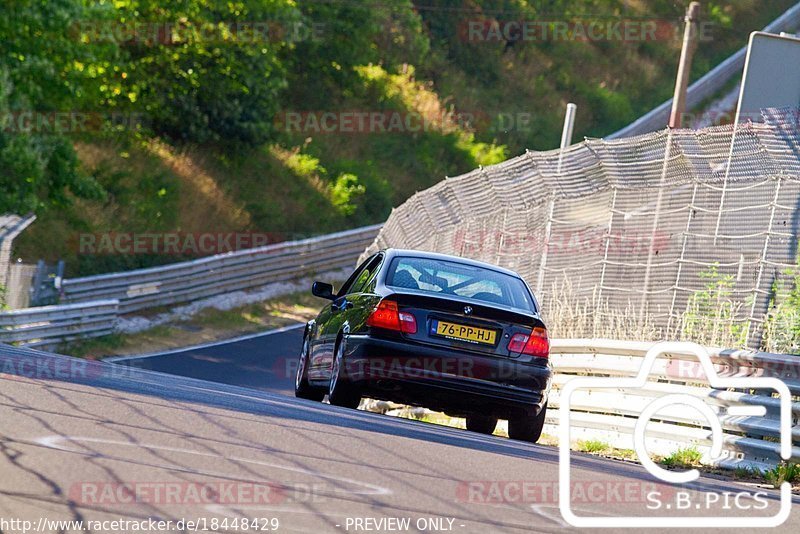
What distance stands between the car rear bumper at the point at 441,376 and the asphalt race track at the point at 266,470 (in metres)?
0.65

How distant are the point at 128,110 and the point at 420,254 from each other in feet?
93.2

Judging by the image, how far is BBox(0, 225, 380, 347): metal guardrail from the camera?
77.8ft

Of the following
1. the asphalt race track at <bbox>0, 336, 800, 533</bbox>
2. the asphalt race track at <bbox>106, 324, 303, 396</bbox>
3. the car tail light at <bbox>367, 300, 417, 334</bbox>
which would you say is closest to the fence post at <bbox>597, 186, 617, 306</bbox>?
the asphalt race track at <bbox>106, 324, 303, 396</bbox>

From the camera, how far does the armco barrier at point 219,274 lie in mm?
28594

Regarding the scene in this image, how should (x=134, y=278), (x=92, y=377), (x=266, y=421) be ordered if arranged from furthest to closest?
(x=134, y=278) → (x=92, y=377) → (x=266, y=421)

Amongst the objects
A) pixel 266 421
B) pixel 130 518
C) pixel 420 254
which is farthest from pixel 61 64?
pixel 130 518

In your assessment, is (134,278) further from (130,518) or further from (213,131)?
(130,518)

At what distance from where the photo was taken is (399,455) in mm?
7719

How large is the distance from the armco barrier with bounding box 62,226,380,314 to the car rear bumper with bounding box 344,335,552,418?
692 inches

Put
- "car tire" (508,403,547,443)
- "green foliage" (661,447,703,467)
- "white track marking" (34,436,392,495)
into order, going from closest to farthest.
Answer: "white track marking" (34,436,392,495), "green foliage" (661,447,703,467), "car tire" (508,403,547,443)

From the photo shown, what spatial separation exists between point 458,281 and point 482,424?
207cm

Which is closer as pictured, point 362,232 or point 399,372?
point 399,372

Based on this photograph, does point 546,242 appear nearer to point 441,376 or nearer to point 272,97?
point 441,376

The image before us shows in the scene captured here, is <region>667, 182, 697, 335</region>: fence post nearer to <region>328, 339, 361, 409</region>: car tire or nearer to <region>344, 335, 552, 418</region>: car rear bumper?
<region>344, 335, 552, 418</region>: car rear bumper
